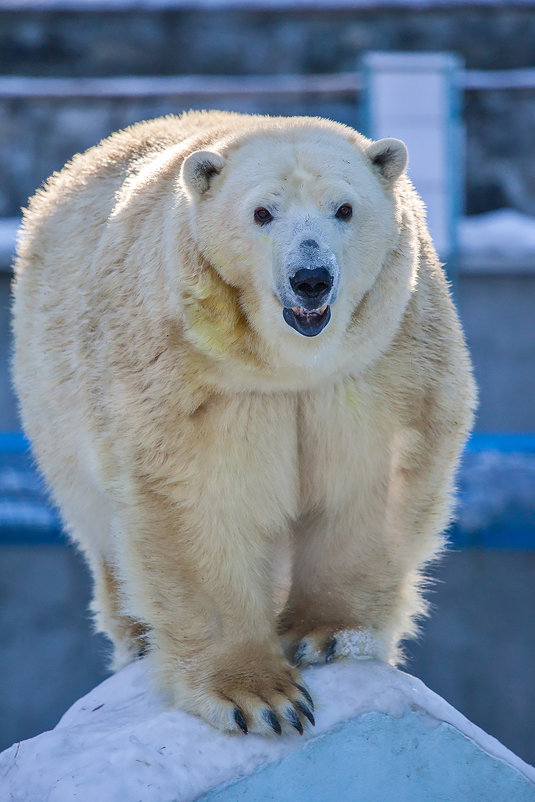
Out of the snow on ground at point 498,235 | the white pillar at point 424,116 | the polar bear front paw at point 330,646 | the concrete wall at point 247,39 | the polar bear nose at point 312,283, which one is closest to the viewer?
the polar bear nose at point 312,283

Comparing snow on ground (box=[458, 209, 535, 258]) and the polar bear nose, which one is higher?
the polar bear nose

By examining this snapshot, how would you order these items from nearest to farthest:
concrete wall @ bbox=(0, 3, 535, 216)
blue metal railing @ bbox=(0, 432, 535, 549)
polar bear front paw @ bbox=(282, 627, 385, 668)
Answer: polar bear front paw @ bbox=(282, 627, 385, 668) < blue metal railing @ bbox=(0, 432, 535, 549) < concrete wall @ bbox=(0, 3, 535, 216)

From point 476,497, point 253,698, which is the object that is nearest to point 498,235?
point 476,497

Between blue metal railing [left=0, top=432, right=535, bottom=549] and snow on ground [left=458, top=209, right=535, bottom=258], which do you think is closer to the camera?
blue metal railing [left=0, top=432, right=535, bottom=549]

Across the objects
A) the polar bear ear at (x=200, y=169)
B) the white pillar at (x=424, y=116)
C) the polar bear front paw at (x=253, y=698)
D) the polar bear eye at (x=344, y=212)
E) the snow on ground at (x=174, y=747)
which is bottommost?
the snow on ground at (x=174, y=747)

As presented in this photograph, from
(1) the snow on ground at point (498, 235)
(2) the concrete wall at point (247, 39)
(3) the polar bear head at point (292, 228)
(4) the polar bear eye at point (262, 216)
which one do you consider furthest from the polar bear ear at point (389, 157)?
(2) the concrete wall at point (247, 39)

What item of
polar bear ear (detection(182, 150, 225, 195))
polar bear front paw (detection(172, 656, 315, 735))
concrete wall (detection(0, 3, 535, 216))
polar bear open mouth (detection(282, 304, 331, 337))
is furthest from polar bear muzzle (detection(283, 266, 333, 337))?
concrete wall (detection(0, 3, 535, 216))

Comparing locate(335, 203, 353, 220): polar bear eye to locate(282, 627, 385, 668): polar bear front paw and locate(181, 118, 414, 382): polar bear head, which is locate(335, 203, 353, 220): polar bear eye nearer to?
locate(181, 118, 414, 382): polar bear head

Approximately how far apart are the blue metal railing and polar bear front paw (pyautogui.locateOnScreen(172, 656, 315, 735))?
4203 mm

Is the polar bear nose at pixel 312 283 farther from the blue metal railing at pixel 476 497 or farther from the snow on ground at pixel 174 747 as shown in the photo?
the blue metal railing at pixel 476 497

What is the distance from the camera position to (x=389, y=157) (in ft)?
10.2

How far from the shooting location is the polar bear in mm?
2945

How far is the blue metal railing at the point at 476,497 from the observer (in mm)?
7180

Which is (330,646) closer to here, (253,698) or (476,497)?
(253,698)
